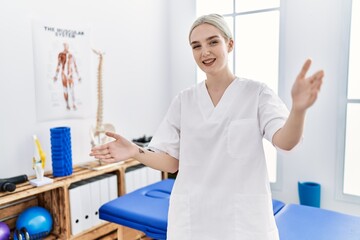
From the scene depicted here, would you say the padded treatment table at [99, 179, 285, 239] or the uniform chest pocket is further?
the padded treatment table at [99, 179, 285, 239]

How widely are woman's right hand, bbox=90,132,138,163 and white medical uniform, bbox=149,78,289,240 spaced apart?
20cm

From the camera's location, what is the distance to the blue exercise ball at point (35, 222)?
2.04 meters

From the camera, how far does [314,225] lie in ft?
5.61

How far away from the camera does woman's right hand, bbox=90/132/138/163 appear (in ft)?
3.85

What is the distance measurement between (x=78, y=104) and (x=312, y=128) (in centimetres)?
198

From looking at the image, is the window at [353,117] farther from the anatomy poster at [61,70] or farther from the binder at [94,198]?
the anatomy poster at [61,70]

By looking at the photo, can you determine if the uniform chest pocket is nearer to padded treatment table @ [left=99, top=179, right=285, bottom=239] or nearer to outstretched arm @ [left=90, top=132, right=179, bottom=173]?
outstretched arm @ [left=90, top=132, right=179, bottom=173]

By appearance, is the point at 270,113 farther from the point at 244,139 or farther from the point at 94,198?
the point at 94,198

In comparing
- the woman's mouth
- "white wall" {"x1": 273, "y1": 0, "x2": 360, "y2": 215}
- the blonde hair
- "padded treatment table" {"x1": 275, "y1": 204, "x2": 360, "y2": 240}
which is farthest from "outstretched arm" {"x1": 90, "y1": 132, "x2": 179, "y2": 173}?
"white wall" {"x1": 273, "y1": 0, "x2": 360, "y2": 215}

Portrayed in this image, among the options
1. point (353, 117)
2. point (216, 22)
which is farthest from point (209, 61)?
point (353, 117)

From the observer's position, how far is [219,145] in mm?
1117

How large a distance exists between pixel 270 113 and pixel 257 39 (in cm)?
217

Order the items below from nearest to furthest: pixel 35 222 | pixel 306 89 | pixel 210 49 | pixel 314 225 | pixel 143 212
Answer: pixel 306 89, pixel 210 49, pixel 314 225, pixel 143 212, pixel 35 222

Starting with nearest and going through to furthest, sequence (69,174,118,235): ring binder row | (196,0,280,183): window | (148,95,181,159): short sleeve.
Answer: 1. (148,95,181,159): short sleeve
2. (69,174,118,235): ring binder row
3. (196,0,280,183): window
